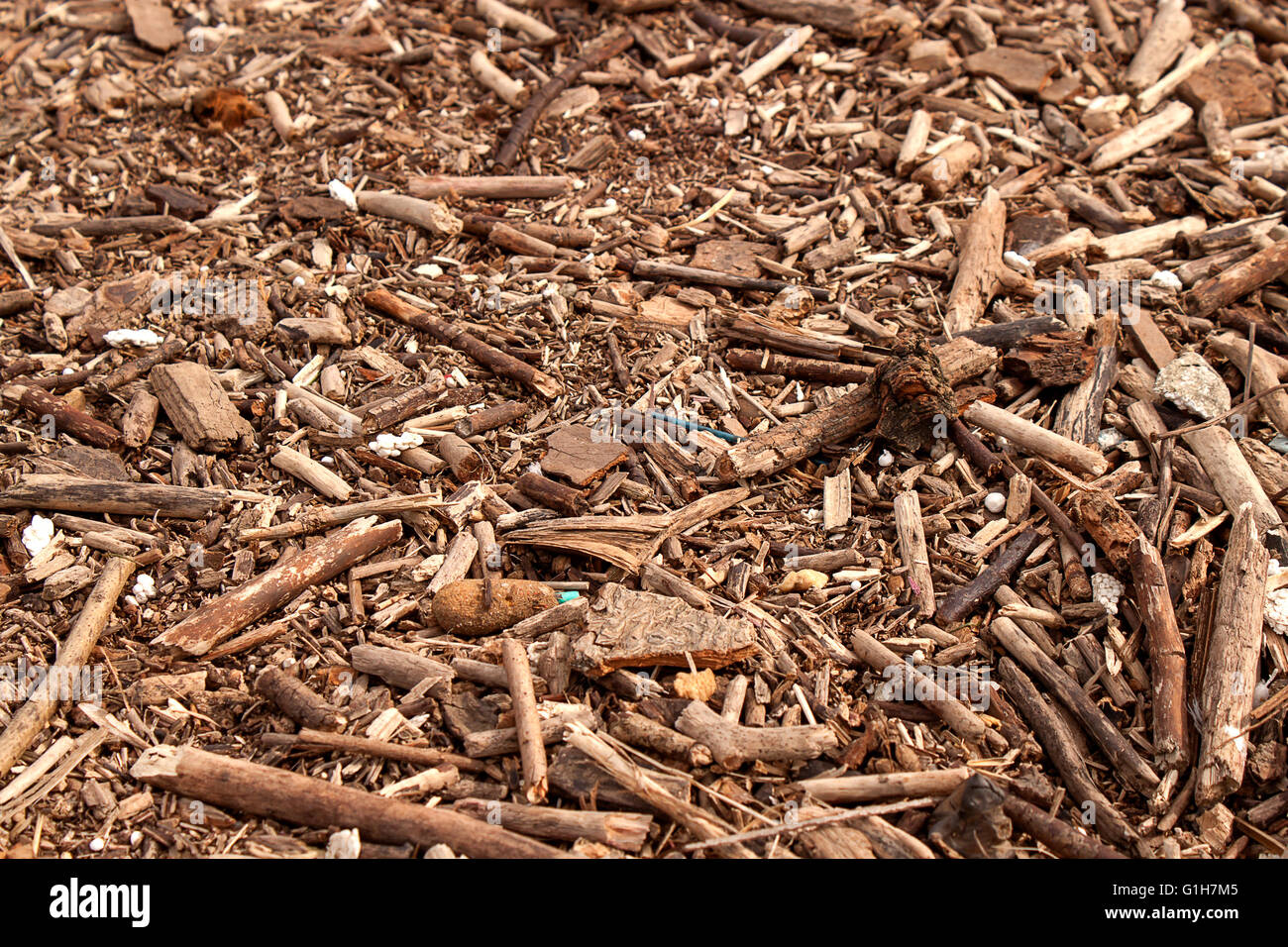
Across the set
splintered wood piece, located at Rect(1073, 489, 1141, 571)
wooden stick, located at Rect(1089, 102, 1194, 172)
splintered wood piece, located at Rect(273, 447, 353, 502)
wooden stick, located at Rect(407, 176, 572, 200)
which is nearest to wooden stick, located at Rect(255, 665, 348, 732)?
splintered wood piece, located at Rect(273, 447, 353, 502)

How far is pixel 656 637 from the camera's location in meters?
3.95

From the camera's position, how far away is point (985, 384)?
5238 millimetres

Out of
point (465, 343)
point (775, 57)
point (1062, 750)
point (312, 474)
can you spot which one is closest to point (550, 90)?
point (775, 57)

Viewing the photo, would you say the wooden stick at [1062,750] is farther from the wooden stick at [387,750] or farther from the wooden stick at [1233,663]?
the wooden stick at [387,750]

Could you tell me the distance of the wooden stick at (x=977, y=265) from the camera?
563cm

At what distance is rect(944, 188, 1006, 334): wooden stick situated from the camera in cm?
563

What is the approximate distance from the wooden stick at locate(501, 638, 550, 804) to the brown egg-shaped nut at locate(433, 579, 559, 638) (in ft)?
0.81

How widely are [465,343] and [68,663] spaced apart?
2.72 metres

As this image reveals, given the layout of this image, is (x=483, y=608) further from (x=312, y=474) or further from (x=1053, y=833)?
(x=1053, y=833)

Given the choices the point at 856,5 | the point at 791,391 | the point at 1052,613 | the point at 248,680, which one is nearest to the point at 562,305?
the point at 791,391

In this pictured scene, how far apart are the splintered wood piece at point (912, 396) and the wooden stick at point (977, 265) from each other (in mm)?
903

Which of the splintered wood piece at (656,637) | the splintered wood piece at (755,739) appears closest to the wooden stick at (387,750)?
the splintered wood piece at (656,637)

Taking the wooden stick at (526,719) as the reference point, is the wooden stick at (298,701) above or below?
below

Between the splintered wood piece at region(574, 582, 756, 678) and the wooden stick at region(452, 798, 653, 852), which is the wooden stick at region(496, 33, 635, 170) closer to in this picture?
the splintered wood piece at region(574, 582, 756, 678)
